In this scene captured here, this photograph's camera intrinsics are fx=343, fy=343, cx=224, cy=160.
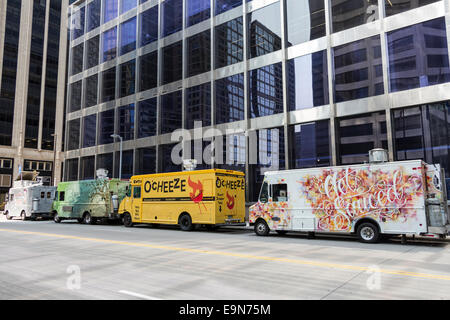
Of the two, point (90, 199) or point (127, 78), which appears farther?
point (127, 78)

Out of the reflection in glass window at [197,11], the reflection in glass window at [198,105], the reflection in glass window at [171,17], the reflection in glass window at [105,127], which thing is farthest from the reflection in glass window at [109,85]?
the reflection in glass window at [198,105]

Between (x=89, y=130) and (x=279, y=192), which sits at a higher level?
(x=89, y=130)

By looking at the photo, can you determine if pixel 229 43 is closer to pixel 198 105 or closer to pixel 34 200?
pixel 198 105

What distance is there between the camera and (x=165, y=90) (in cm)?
3139

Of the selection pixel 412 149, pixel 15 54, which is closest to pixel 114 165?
pixel 412 149

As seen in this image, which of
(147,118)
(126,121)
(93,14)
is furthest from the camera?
(93,14)

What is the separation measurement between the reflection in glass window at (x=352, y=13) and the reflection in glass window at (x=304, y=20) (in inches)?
34.5

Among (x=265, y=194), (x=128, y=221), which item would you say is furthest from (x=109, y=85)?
(x=265, y=194)

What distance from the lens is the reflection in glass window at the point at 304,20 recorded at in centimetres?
2297

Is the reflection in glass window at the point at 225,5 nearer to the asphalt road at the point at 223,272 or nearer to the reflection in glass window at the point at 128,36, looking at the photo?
the reflection in glass window at the point at 128,36

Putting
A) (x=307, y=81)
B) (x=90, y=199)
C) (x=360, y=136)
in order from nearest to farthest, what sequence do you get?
(x=360, y=136), (x=307, y=81), (x=90, y=199)

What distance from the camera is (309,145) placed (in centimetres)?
2250

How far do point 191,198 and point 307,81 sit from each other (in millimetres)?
11490
